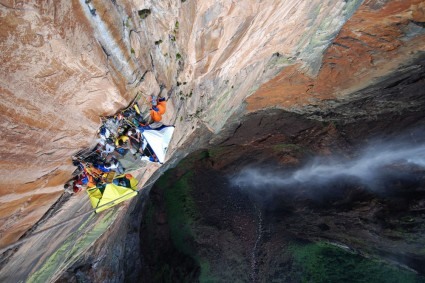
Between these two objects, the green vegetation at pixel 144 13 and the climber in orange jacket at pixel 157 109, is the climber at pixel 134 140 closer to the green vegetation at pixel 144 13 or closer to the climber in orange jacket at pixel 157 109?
the climber in orange jacket at pixel 157 109

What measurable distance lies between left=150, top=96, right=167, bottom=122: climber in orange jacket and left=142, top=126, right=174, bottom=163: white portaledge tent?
255 mm

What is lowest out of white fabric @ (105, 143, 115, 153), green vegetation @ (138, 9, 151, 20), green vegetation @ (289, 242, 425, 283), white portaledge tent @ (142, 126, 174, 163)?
green vegetation @ (289, 242, 425, 283)

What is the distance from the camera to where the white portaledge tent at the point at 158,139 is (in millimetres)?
5523

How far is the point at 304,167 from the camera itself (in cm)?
1372

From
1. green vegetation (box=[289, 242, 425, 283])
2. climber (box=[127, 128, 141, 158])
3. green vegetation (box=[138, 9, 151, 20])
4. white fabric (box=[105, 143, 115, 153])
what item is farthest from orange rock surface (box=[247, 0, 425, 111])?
white fabric (box=[105, 143, 115, 153])

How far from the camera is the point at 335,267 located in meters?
11.8

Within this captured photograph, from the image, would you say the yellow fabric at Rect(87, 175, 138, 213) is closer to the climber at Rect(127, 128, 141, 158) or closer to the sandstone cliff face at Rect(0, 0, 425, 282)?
the sandstone cliff face at Rect(0, 0, 425, 282)

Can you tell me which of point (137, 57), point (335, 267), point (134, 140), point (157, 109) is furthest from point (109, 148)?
point (335, 267)

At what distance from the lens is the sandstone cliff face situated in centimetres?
341

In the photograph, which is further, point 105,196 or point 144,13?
point 105,196

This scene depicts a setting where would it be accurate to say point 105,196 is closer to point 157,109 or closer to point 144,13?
point 157,109

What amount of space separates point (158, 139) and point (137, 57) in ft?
5.38

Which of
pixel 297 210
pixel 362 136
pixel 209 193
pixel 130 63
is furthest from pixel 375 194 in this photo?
pixel 130 63

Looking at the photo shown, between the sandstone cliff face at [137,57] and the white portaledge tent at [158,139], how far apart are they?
0.78 meters
